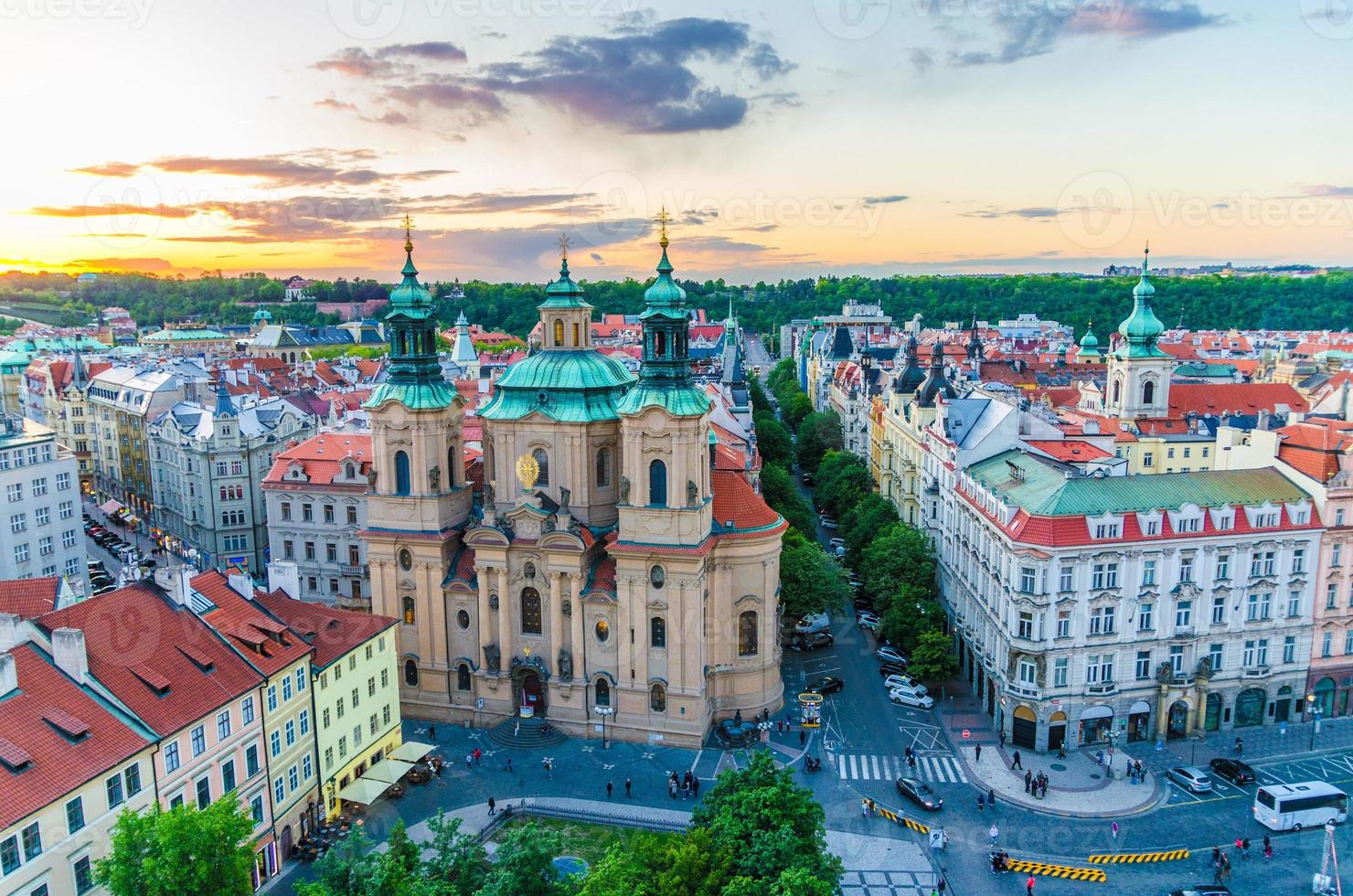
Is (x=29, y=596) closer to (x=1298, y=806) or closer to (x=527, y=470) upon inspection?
(x=527, y=470)

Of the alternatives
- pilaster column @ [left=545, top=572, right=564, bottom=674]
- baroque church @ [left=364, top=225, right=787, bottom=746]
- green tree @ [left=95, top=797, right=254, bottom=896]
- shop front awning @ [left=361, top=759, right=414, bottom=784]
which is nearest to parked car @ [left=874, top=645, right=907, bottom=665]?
baroque church @ [left=364, top=225, right=787, bottom=746]

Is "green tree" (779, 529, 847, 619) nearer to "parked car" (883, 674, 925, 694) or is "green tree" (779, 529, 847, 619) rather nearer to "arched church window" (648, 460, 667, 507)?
"parked car" (883, 674, 925, 694)

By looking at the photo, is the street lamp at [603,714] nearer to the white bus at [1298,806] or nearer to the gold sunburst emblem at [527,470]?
the gold sunburst emblem at [527,470]

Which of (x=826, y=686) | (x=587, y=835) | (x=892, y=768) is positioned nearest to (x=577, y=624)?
(x=587, y=835)

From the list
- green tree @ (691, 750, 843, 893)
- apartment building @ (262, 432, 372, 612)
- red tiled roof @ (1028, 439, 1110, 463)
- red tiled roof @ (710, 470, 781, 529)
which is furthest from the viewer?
apartment building @ (262, 432, 372, 612)

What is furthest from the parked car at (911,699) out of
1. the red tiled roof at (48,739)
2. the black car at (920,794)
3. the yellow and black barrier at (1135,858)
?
the red tiled roof at (48,739)
